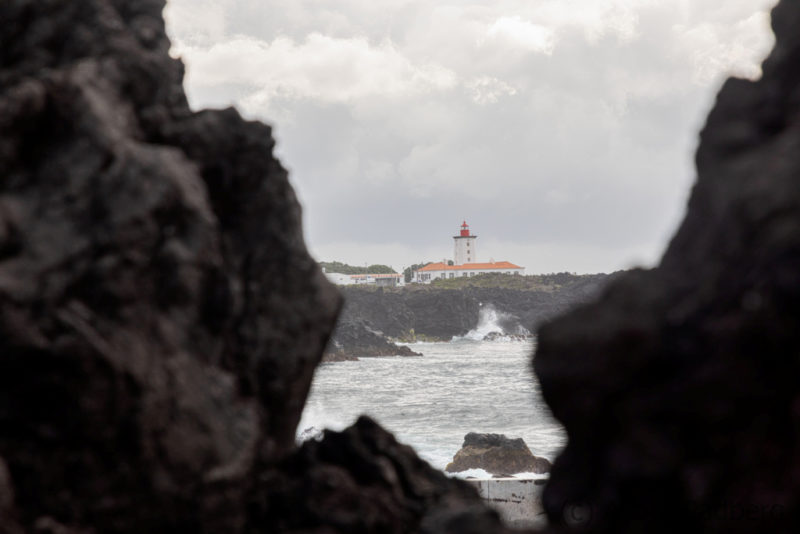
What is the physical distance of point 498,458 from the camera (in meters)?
30.8

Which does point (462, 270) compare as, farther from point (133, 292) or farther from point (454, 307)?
point (133, 292)

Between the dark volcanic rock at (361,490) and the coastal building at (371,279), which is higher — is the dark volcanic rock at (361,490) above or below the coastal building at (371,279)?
below

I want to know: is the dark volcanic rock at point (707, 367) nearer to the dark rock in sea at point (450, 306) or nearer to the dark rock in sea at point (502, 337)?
the dark rock in sea at point (450, 306)

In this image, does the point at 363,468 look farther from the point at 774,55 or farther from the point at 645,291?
the point at 774,55

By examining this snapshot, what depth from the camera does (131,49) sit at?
25.6ft

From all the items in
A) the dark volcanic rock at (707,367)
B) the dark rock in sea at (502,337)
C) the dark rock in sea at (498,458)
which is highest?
the dark rock in sea at (502,337)

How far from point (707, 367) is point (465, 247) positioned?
183 meters

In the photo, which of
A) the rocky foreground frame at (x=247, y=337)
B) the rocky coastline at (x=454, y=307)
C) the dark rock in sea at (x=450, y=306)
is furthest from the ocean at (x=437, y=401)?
the dark rock in sea at (x=450, y=306)

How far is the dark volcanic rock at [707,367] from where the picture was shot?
522 cm

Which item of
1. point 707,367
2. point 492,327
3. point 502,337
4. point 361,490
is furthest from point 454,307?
point 707,367

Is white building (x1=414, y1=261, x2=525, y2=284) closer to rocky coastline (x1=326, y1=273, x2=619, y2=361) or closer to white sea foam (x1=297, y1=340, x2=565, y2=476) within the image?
rocky coastline (x1=326, y1=273, x2=619, y2=361)

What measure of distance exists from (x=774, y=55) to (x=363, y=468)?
5277 millimetres

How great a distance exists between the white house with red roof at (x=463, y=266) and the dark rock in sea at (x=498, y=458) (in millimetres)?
139770

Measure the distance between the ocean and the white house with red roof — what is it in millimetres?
62164
